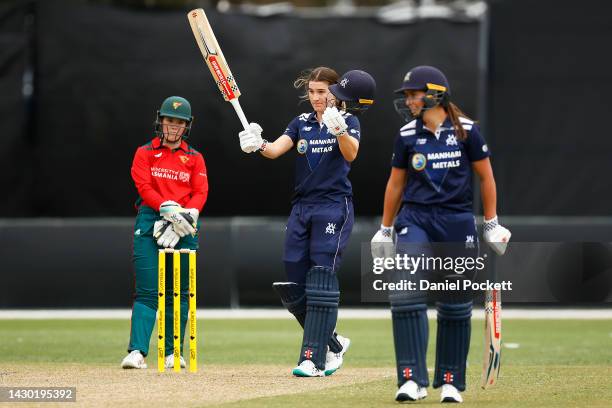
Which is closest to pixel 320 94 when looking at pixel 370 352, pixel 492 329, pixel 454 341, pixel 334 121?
pixel 334 121

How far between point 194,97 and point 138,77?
31.3 inches

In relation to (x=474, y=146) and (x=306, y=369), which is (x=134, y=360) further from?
(x=474, y=146)

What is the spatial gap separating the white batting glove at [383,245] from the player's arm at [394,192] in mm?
49

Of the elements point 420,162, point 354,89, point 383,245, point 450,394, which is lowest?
point 450,394

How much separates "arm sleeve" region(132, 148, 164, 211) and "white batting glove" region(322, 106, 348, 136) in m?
1.61

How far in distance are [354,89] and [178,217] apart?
156 centimetres

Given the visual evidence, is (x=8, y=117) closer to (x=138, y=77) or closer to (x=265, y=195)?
(x=138, y=77)


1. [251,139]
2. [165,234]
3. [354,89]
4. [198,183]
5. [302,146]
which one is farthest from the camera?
[198,183]

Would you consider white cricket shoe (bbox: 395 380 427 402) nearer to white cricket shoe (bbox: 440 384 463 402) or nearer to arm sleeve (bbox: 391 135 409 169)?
white cricket shoe (bbox: 440 384 463 402)

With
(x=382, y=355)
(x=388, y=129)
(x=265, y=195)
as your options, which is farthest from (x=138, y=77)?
(x=382, y=355)

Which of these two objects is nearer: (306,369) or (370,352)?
(306,369)

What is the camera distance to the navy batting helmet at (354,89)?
343 inches

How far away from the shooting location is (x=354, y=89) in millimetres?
8711

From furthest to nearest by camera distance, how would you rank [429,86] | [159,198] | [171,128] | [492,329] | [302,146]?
[171,128], [159,198], [302,146], [492,329], [429,86]
